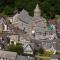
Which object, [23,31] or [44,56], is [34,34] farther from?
[44,56]

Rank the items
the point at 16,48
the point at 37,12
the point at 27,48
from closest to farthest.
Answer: the point at 16,48 < the point at 27,48 < the point at 37,12

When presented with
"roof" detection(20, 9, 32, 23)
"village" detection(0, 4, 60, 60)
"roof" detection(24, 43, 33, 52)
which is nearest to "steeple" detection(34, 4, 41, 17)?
"village" detection(0, 4, 60, 60)

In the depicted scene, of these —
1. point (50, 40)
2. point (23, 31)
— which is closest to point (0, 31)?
point (23, 31)

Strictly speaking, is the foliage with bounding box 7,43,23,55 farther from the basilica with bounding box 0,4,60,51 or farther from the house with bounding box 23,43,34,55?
the basilica with bounding box 0,4,60,51

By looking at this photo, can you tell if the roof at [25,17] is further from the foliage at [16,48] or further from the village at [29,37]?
the foliage at [16,48]

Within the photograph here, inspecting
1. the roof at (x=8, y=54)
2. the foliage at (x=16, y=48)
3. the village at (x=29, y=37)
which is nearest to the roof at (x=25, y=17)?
the village at (x=29, y=37)

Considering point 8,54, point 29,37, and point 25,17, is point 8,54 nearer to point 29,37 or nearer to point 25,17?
point 29,37

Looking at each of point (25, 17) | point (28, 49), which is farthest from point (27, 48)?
point (25, 17)
